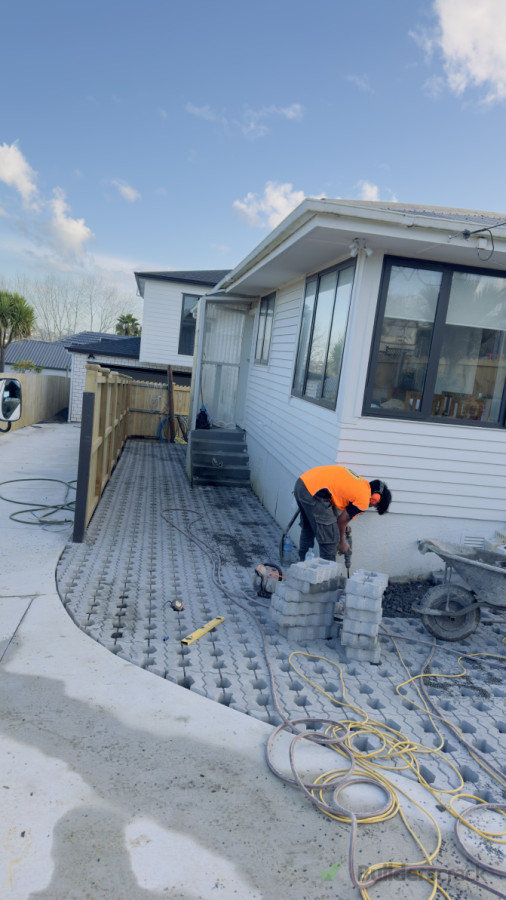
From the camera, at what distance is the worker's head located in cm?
523

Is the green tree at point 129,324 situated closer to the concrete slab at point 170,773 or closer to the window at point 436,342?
the window at point 436,342

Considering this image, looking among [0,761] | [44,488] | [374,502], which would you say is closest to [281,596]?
[374,502]

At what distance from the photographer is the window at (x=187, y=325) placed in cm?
1950

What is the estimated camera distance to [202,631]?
4.43 meters

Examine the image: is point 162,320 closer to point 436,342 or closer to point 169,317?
point 169,317

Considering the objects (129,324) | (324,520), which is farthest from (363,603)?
(129,324)

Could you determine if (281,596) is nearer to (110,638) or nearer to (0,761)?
(110,638)

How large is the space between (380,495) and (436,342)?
1750 millimetres

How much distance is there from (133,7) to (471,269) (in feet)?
33.0

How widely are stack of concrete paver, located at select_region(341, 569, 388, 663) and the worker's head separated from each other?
1000mm

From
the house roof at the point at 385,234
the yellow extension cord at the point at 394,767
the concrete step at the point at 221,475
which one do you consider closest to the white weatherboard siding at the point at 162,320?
the concrete step at the point at 221,475

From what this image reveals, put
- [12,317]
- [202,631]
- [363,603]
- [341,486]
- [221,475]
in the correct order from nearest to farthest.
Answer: [363,603] → [202,631] → [341,486] → [221,475] → [12,317]

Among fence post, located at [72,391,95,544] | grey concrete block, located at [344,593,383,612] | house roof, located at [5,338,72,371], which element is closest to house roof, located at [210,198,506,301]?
fence post, located at [72,391,95,544]

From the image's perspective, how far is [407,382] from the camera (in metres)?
5.78
